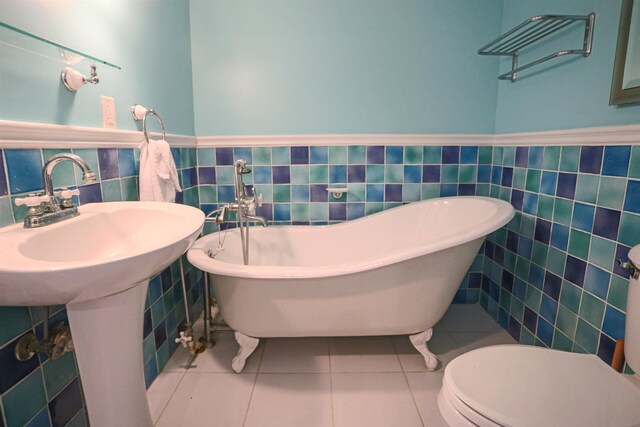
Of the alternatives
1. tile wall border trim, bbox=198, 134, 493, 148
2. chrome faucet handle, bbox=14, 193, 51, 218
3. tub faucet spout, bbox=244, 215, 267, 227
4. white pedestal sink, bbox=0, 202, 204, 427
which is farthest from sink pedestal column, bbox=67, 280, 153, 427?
tile wall border trim, bbox=198, 134, 493, 148

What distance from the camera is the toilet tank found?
2.95 ft

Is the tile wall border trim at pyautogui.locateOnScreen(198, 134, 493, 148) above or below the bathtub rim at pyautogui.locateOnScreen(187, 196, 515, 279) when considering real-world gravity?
above

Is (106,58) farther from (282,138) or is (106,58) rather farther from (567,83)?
(567,83)

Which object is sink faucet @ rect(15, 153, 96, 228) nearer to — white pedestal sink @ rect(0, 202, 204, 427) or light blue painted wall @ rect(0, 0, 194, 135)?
white pedestal sink @ rect(0, 202, 204, 427)

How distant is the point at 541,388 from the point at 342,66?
1.77m

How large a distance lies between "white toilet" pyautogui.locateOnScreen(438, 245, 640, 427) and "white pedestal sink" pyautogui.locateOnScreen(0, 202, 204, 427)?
2.55ft

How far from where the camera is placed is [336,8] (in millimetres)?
1897

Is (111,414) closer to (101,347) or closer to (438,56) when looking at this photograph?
(101,347)

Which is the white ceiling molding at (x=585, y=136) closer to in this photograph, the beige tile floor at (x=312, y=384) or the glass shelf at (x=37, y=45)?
the beige tile floor at (x=312, y=384)

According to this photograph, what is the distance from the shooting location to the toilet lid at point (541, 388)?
0.75 metres

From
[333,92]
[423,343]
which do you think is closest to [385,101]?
[333,92]

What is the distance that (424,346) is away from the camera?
5.02 feet

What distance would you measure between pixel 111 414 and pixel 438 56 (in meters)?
2.21

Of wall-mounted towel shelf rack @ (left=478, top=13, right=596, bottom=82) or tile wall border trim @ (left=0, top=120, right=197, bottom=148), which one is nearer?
tile wall border trim @ (left=0, top=120, right=197, bottom=148)
